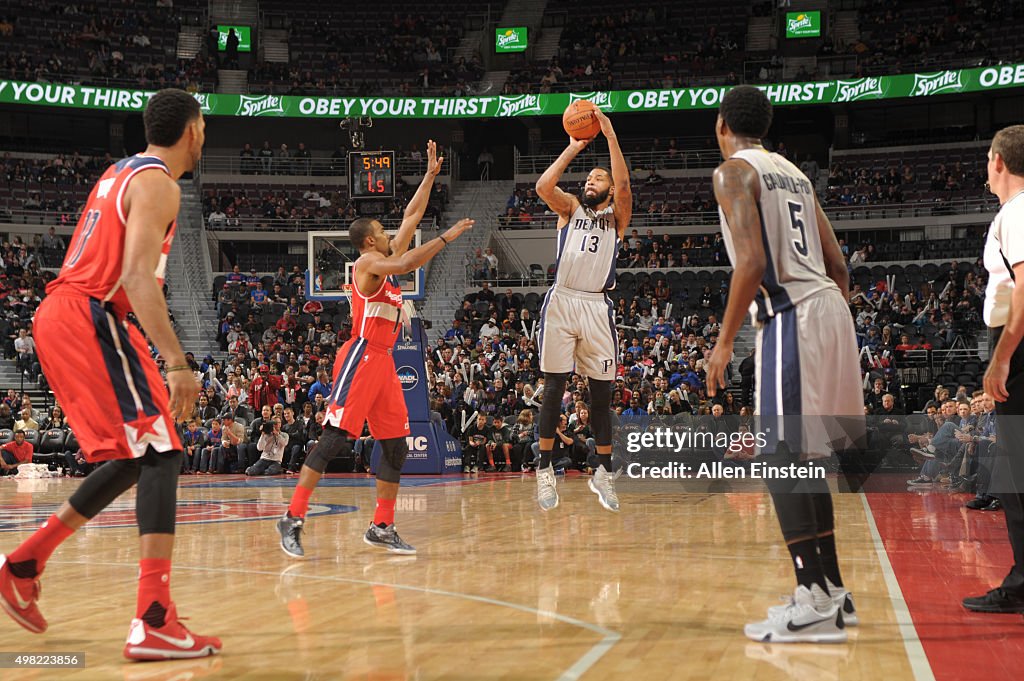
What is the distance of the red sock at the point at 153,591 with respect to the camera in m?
3.42

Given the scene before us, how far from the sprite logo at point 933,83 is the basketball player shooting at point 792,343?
89.6ft

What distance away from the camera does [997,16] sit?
99.0ft

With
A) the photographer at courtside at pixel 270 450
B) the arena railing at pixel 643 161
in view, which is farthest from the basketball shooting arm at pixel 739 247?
the arena railing at pixel 643 161

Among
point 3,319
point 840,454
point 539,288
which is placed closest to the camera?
point 840,454

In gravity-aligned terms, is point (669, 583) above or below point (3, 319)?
below

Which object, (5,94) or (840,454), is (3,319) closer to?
(5,94)

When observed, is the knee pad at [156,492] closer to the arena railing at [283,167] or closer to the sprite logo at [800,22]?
the arena railing at [283,167]

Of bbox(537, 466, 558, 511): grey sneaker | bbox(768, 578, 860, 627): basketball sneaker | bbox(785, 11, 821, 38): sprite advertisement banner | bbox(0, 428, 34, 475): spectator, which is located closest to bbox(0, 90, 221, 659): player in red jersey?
bbox(768, 578, 860, 627): basketball sneaker

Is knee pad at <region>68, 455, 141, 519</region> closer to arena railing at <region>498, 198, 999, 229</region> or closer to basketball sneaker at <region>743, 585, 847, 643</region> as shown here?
basketball sneaker at <region>743, 585, 847, 643</region>

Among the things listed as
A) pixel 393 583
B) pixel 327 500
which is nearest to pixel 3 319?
pixel 327 500

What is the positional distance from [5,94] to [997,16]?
1142 inches

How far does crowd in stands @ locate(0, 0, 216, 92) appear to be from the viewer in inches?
1206

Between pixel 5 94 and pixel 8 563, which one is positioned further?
pixel 5 94

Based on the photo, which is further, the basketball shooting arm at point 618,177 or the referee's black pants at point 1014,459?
the basketball shooting arm at point 618,177
